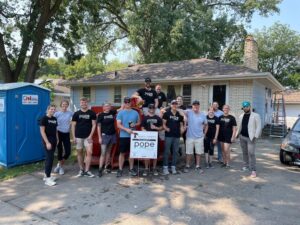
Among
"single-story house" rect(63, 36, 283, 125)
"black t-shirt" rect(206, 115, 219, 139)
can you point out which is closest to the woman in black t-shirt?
"black t-shirt" rect(206, 115, 219, 139)

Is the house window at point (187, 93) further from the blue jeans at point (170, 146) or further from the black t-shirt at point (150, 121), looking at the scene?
the black t-shirt at point (150, 121)

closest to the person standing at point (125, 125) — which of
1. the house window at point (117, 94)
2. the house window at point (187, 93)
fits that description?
the house window at point (187, 93)

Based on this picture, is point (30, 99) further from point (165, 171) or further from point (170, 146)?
point (165, 171)

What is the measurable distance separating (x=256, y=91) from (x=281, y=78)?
28.4 m

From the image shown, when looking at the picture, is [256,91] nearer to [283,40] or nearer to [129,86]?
[129,86]

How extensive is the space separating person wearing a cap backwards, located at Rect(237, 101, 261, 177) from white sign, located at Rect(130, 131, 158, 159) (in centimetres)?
216

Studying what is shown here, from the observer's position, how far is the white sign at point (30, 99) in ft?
26.6

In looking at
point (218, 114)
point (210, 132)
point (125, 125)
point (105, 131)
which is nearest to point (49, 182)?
point (105, 131)

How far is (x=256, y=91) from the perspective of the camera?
14336 mm

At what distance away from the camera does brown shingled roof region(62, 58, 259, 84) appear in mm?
14595

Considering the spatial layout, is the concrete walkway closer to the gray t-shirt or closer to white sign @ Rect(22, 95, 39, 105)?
the gray t-shirt

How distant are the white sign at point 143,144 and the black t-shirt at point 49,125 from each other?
1.70m

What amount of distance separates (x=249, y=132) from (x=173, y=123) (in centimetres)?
178

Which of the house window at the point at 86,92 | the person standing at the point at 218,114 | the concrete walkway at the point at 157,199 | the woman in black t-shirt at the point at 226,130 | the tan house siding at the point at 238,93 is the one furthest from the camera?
the house window at the point at 86,92
